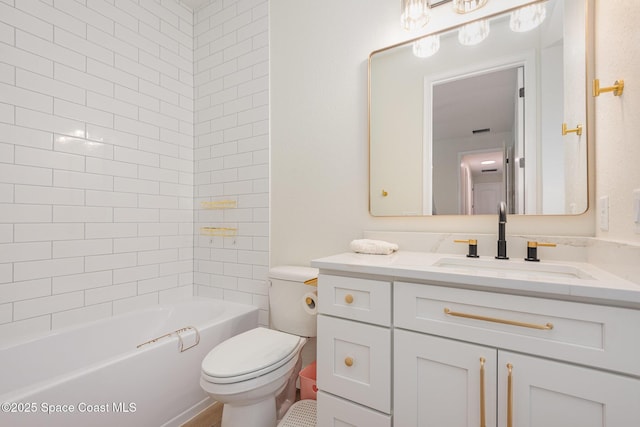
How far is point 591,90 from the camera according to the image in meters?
1.13

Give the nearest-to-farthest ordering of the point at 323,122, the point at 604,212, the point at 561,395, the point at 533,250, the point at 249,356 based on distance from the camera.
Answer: the point at 561,395, the point at 604,212, the point at 533,250, the point at 249,356, the point at 323,122

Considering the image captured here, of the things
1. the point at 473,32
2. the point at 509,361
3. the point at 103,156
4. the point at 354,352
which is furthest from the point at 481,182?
the point at 103,156

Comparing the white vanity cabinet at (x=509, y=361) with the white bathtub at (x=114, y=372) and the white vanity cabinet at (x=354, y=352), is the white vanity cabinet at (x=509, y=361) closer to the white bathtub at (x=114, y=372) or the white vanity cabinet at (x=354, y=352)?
the white vanity cabinet at (x=354, y=352)

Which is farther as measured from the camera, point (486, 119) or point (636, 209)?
point (486, 119)

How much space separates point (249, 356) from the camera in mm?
1298

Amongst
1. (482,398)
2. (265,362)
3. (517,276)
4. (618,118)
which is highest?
(618,118)

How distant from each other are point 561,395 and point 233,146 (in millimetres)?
2115

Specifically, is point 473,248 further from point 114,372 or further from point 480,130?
point 114,372

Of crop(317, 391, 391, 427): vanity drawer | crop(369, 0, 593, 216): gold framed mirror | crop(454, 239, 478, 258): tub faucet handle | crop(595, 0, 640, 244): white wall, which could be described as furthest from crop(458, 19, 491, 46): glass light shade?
crop(317, 391, 391, 427): vanity drawer

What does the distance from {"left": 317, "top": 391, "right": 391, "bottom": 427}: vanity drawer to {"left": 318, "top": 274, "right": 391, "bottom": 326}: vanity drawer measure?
311 millimetres

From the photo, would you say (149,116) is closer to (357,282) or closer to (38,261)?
(38,261)

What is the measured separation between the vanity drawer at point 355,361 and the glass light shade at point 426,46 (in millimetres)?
1326

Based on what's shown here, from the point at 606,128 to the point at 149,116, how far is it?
250cm

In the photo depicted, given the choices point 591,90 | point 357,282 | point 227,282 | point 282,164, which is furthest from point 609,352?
point 227,282
